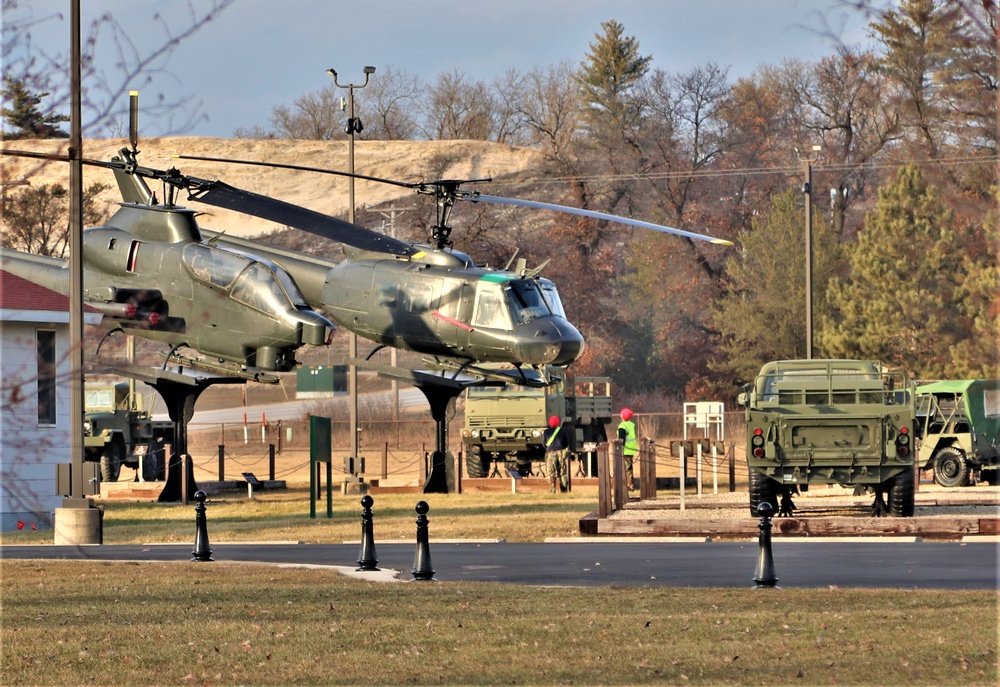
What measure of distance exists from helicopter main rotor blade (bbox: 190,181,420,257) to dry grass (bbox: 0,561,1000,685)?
11155mm

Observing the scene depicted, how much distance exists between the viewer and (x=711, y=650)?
32.4 feet

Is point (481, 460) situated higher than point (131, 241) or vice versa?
point (131, 241)

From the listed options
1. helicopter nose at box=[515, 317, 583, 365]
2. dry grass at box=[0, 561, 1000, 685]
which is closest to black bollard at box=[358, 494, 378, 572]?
dry grass at box=[0, 561, 1000, 685]

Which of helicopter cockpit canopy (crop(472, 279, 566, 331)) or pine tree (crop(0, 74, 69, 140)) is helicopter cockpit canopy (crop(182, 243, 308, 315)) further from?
pine tree (crop(0, 74, 69, 140))

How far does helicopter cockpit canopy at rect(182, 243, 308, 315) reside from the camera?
94.6ft

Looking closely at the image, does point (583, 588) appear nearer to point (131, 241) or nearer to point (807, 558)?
point (807, 558)

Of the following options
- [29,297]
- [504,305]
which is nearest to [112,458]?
[29,297]

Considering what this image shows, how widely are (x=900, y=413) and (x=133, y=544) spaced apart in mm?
11214

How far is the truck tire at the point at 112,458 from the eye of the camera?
43.9m

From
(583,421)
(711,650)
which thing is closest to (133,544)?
(711,650)

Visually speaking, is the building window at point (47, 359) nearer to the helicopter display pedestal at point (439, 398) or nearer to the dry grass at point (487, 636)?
the helicopter display pedestal at point (439, 398)

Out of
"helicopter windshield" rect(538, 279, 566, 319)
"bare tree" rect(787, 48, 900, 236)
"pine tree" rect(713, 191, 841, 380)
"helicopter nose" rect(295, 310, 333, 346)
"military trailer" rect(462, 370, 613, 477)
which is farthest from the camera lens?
"bare tree" rect(787, 48, 900, 236)

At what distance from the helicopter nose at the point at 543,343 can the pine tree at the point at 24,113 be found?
2259 centimetres

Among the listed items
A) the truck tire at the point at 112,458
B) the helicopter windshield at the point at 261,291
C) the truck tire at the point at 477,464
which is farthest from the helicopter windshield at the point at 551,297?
the truck tire at the point at 112,458
